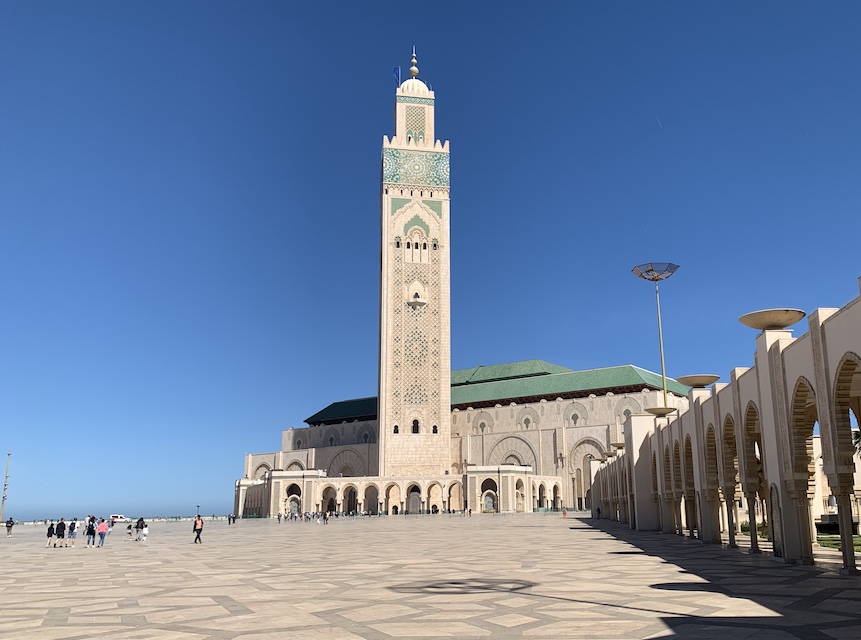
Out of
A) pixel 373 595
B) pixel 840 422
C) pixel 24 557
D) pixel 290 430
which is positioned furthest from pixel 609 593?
pixel 290 430

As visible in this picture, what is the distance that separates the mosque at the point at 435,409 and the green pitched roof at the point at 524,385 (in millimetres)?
146

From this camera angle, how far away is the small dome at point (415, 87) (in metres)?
70.0

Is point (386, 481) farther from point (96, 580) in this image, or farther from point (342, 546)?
point (96, 580)

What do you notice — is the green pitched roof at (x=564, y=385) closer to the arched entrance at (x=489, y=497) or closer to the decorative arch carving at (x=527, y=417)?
the decorative arch carving at (x=527, y=417)

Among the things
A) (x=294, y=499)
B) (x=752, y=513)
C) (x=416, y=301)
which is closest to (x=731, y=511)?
(x=752, y=513)

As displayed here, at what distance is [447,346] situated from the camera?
6406 centimetres

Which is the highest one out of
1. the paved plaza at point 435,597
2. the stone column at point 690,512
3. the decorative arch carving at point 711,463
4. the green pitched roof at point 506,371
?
the green pitched roof at point 506,371

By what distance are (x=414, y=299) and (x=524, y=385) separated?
1282 cm

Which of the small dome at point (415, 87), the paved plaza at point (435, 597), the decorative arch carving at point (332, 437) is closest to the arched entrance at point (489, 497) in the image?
the decorative arch carving at point (332, 437)

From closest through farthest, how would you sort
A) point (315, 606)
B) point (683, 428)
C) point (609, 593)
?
point (315, 606) → point (609, 593) → point (683, 428)

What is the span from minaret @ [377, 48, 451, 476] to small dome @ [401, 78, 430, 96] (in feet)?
2.62

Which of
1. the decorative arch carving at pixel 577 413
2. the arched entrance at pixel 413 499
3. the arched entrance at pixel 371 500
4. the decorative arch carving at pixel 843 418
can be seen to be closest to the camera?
the decorative arch carving at pixel 843 418

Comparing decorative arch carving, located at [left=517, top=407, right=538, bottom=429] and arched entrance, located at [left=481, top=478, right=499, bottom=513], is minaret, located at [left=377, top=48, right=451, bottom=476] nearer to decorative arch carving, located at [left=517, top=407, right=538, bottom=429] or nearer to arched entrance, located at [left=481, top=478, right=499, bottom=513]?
arched entrance, located at [left=481, top=478, right=499, bottom=513]

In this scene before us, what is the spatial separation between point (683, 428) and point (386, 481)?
39678 mm
